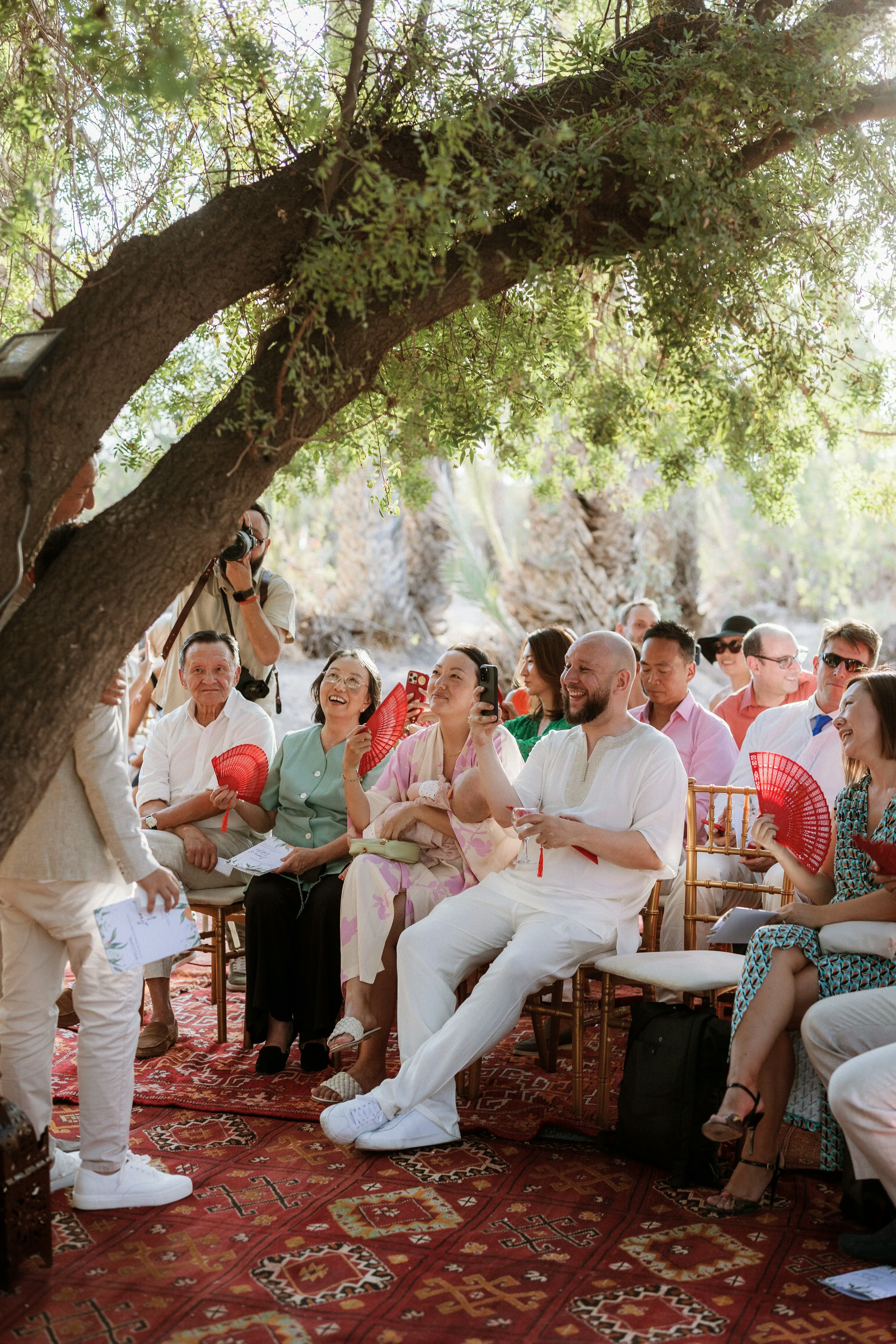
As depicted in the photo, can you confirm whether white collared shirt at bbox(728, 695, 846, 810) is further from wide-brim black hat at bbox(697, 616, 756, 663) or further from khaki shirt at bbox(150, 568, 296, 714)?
khaki shirt at bbox(150, 568, 296, 714)

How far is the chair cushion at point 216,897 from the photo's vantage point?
5062 millimetres

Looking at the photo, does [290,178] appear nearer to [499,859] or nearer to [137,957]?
[137,957]

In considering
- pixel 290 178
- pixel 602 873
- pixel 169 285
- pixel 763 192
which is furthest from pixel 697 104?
pixel 602 873

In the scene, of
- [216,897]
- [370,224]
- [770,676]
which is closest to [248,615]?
[216,897]

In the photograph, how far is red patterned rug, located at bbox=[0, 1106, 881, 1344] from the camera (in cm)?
273

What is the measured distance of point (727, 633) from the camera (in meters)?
6.89

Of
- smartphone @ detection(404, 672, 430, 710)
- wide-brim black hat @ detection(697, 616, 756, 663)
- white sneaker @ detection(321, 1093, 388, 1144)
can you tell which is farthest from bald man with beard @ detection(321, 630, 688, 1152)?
wide-brim black hat @ detection(697, 616, 756, 663)

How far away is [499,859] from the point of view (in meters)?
4.61

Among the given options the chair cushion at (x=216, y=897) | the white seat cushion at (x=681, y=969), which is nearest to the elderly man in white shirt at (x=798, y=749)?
the white seat cushion at (x=681, y=969)

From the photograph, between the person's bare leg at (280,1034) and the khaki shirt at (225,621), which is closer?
the person's bare leg at (280,1034)

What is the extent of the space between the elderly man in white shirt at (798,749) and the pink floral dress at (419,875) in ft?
2.84

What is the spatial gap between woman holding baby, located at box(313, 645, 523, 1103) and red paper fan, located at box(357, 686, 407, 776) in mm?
51

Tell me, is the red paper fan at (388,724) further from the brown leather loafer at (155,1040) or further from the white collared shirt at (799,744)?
the white collared shirt at (799,744)

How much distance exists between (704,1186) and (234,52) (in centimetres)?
356
